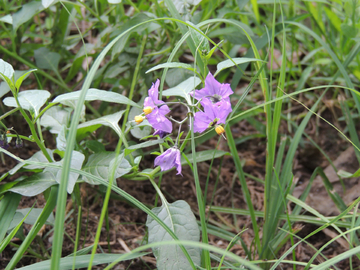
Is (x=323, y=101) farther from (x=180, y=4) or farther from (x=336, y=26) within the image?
(x=180, y=4)

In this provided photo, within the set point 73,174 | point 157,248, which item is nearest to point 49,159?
point 73,174

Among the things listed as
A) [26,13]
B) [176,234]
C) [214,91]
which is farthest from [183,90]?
[26,13]

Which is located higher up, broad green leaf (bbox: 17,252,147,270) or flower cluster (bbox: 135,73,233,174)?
flower cluster (bbox: 135,73,233,174)

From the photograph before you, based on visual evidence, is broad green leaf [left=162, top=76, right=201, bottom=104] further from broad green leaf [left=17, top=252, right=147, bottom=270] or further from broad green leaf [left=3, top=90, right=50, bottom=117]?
broad green leaf [left=17, top=252, right=147, bottom=270]

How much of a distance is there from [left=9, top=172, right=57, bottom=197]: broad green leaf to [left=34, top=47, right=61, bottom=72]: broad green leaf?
818 millimetres

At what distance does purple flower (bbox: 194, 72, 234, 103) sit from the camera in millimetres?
1120

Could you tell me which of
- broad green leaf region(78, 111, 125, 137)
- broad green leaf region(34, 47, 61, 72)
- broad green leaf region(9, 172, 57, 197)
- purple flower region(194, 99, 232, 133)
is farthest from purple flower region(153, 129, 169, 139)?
broad green leaf region(34, 47, 61, 72)

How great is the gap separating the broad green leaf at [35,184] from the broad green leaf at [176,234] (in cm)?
37

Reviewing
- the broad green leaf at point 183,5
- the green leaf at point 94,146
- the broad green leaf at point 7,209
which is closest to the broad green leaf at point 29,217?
the broad green leaf at point 7,209

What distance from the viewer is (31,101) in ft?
4.03

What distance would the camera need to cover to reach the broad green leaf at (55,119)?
1.43 metres

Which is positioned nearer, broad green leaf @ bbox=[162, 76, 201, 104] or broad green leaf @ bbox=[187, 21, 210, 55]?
broad green leaf @ bbox=[187, 21, 210, 55]

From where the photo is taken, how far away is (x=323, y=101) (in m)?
2.23

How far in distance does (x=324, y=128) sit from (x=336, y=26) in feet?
2.00
